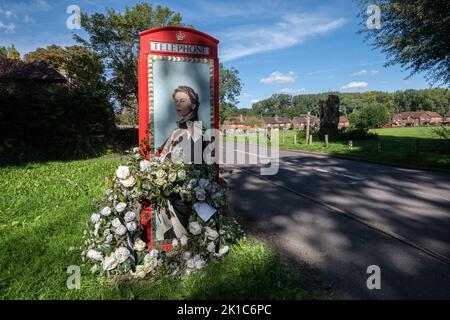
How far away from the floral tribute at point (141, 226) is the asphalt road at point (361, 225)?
1.40 meters

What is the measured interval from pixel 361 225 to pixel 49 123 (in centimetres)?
1732

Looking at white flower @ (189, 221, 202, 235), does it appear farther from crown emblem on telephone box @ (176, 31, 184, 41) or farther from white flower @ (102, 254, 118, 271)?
crown emblem on telephone box @ (176, 31, 184, 41)

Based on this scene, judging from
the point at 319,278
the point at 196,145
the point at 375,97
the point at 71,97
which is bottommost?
the point at 319,278

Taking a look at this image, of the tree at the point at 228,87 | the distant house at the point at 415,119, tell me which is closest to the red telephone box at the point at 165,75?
the tree at the point at 228,87

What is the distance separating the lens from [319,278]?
142 inches

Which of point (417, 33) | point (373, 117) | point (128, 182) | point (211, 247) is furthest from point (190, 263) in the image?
point (373, 117)

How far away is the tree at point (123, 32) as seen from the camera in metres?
24.5

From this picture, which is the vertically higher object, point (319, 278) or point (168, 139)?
point (168, 139)

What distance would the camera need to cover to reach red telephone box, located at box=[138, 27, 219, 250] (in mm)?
3977

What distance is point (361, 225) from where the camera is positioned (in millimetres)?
5449

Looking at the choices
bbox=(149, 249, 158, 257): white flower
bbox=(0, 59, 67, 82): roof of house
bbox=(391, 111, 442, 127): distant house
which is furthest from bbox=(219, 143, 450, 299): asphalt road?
bbox=(391, 111, 442, 127): distant house
